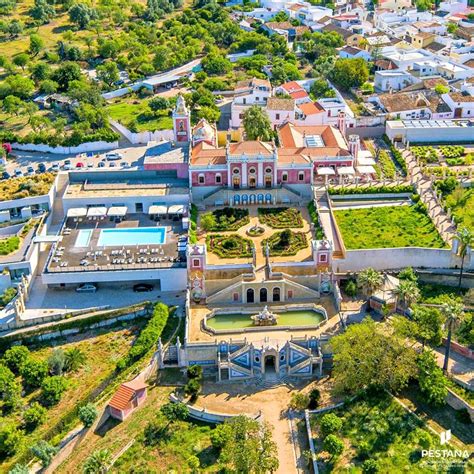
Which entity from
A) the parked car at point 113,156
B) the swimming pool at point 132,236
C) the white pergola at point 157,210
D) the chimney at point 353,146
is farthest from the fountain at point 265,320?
the parked car at point 113,156

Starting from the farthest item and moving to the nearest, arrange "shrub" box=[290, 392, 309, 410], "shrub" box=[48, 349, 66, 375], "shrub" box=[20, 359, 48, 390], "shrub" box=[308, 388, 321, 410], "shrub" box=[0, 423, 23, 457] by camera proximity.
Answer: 1. "shrub" box=[48, 349, 66, 375]
2. "shrub" box=[20, 359, 48, 390]
3. "shrub" box=[308, 388, 321, 410]
4. "shrub" box=[290, 392, 309, 410]
5. "shrub" box=[0, 423, 23, 457]

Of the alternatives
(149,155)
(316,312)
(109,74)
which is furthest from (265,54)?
(316,312)

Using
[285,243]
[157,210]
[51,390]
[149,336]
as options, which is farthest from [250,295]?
[51,390]

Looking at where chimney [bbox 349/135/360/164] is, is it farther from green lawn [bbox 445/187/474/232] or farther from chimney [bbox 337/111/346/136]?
green lawn [bbox 445/187/474/232]

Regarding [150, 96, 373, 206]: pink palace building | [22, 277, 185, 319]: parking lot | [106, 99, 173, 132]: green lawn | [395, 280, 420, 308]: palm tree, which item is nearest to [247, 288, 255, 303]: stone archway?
[22, 277, 185, 319]: parking lot

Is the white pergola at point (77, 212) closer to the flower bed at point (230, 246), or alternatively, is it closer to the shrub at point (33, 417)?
the flower bed at point (230, 246)

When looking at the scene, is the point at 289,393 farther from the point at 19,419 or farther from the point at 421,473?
the point at 19,419
